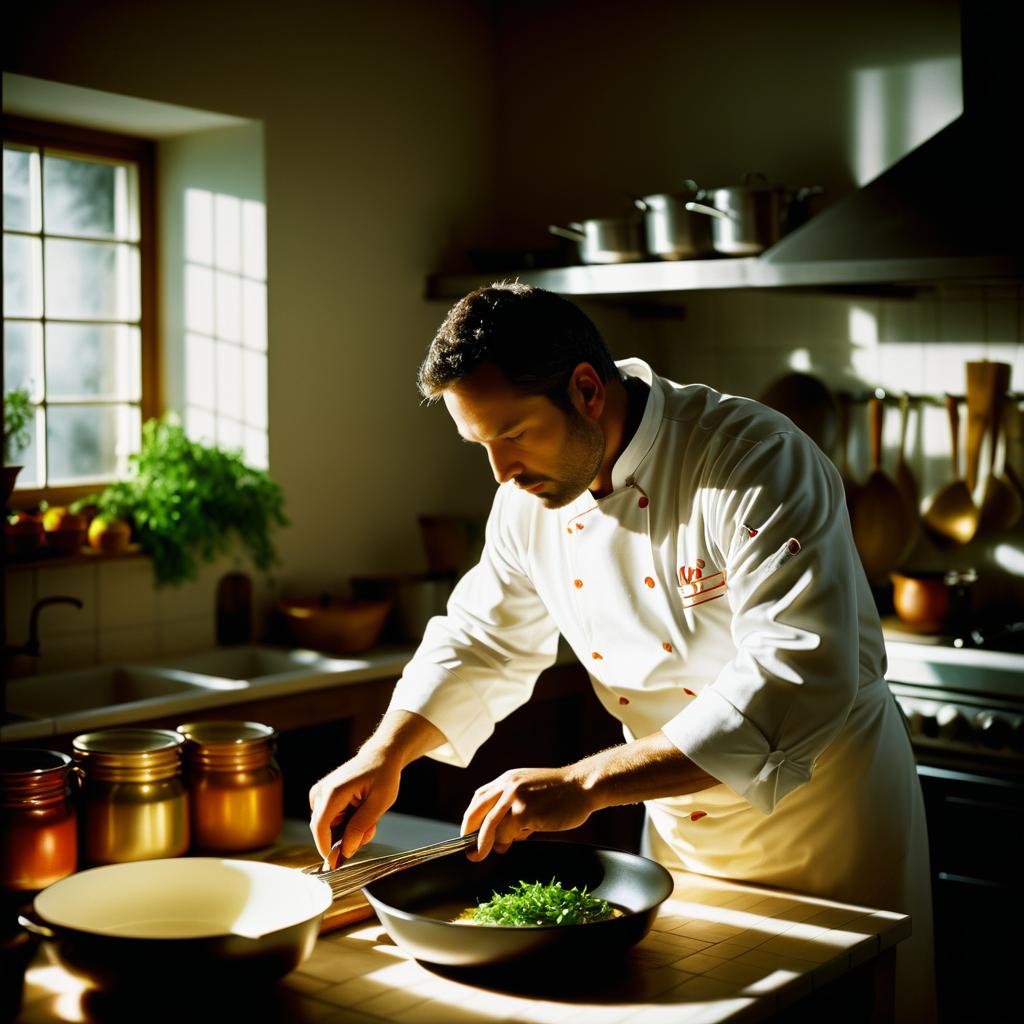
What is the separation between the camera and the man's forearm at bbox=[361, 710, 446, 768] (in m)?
1.87

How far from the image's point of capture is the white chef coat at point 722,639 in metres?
1.61

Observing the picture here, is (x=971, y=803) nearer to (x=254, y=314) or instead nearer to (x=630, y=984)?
(x=630, y=984)

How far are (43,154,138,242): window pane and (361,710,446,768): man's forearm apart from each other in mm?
2112

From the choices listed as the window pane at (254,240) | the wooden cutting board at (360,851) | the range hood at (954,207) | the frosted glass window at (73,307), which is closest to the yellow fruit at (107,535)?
the frosted glass window at (73,307)

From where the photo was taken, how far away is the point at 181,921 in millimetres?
1555

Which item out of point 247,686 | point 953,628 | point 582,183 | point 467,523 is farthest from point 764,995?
point 582,183

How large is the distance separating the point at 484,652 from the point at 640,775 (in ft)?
1.65

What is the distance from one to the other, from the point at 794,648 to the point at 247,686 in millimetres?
1677

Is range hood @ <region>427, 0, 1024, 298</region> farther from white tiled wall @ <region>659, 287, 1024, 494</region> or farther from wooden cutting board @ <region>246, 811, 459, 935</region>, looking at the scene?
wooden cutting board @ <region>246, 811, 459, 935</region>

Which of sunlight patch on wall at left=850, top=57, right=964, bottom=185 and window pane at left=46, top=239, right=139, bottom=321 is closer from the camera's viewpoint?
sunlight patch on wall at left=850, top=57, right=964, bottom=185

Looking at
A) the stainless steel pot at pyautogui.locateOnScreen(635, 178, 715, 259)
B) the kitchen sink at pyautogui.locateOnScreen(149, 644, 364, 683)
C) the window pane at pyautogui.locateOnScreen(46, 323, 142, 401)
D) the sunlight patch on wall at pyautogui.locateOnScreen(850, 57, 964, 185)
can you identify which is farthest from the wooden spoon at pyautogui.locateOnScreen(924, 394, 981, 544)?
the window pane at pyautogui.locateOnScreen(46, 323, 142, 401)

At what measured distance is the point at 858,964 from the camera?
1522mm

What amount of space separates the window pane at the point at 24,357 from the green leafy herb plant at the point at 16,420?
23 centimetres

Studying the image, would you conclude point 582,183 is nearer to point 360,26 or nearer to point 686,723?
point 360,26
